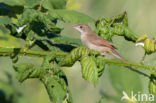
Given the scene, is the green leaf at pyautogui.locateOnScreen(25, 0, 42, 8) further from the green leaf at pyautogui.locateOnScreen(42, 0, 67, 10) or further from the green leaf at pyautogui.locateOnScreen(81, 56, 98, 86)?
the green leaf at pyautogui.locateOnScreen(81, 56, 98, 86)

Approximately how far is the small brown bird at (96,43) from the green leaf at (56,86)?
75.3 inches

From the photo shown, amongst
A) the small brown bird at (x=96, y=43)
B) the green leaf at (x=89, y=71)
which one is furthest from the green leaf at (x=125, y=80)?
the small brown bird at (x=96, y=43)

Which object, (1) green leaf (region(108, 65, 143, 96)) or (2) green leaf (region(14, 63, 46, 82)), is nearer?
(2) green leaf (region(14, 63, 46, 82))

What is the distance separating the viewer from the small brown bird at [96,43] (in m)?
4.59

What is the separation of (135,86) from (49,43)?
2.45ft

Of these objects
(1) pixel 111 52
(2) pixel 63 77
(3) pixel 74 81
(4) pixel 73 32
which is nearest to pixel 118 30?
(2) pixel 63 77

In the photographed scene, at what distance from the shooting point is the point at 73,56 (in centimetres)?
234

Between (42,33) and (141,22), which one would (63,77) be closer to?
(42,33)

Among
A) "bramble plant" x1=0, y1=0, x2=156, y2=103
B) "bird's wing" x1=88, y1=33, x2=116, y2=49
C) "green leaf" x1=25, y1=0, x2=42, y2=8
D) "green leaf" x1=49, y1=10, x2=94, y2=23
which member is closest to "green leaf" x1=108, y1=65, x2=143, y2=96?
"bramble plant" x1=0, y1=0, x2=156, y2=103

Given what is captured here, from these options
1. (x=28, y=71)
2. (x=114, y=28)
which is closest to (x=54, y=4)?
(x=114, y=28)

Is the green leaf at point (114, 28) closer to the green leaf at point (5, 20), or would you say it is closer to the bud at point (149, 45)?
the bud at point (149, 45)

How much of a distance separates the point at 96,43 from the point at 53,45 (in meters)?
2.29

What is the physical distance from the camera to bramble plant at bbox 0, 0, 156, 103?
7.38ft

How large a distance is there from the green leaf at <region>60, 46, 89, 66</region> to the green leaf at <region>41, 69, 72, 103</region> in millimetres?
72
